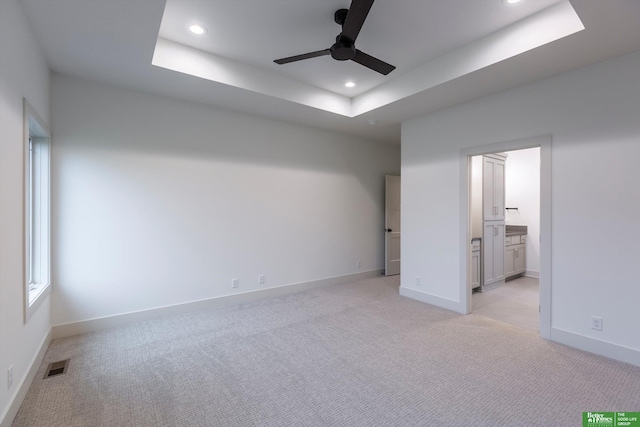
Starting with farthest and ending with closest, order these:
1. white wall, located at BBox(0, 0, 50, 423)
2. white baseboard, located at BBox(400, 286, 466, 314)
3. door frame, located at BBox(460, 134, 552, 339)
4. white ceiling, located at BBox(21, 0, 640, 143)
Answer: white baseboard, located at BBox(400, 286, 466, 314) < door frame, located at BBox(460, 134, 552, 339) < white ceiling, located at BBox(21, 0, 640, 143) < white wall, located at BBox(0, 0, 50, 423)

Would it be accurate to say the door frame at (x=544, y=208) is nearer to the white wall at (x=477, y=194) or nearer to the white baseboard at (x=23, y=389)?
the white wall at (x=477, y=194)

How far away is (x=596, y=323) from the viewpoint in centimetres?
269

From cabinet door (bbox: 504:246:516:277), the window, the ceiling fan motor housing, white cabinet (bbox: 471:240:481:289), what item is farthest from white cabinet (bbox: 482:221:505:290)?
the window

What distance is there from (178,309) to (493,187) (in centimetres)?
509

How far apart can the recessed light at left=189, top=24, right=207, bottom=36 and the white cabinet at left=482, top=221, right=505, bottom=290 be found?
465 centimetres

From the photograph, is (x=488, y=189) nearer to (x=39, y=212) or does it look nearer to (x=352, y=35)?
(x=352, y=35)

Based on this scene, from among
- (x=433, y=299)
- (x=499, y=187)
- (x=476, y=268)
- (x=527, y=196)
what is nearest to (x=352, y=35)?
(x=433, y=299)

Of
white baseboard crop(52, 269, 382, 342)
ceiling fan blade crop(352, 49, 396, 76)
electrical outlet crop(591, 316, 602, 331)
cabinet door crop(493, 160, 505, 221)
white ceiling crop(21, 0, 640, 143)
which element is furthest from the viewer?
cabinet door crop(493, 160, 505, 221)

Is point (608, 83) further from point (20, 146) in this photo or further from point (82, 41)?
point (20, 146)

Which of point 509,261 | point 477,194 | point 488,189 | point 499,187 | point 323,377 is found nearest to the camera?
point 323,377

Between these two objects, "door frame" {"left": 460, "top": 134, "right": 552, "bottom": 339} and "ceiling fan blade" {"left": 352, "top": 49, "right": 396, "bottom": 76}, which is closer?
"ceiling fan blade" {"left": 352, "top": 49, "right": 396, "bottom": 76}

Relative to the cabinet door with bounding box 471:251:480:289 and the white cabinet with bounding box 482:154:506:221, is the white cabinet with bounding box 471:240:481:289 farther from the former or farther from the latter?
the white cabinet with bounding box 482:154:506:221

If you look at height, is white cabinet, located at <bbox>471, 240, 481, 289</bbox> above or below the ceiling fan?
below

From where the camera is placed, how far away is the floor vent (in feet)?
7.68
